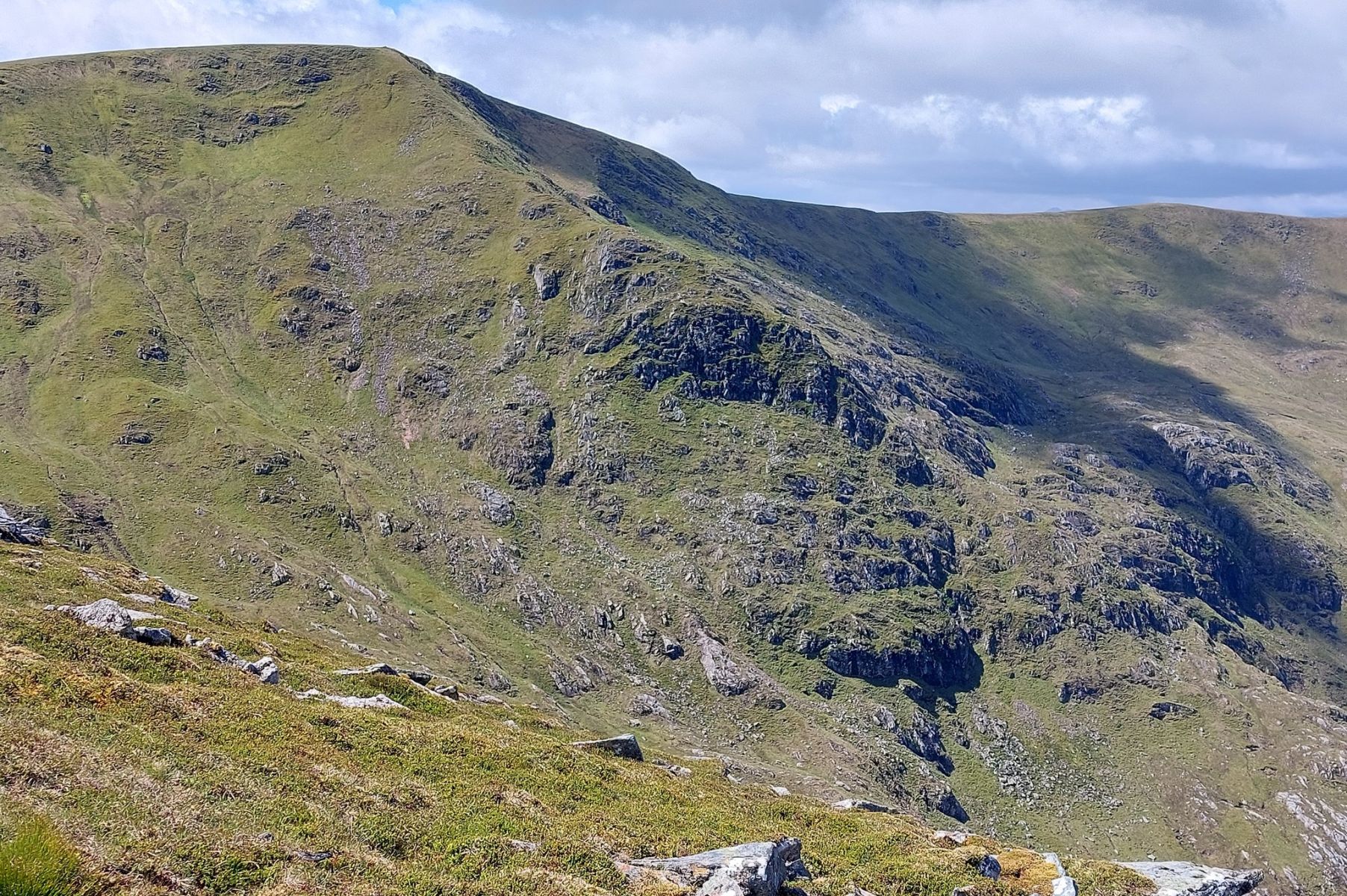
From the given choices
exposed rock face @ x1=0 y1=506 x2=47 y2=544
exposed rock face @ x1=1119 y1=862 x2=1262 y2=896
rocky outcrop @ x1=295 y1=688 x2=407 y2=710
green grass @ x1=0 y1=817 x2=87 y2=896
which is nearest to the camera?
green grass @ x1=0 y1=817 x2=87 y2=896

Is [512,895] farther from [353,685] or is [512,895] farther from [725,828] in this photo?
[353,685]

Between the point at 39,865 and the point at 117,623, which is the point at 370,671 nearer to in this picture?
the point at 117,623

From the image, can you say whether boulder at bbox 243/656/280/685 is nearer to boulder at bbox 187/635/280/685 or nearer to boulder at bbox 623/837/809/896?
boulder at bbox 187/635/280/685

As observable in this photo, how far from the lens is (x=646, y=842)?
118 feet

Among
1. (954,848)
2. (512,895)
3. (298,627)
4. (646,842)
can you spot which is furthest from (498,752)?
(298,627)

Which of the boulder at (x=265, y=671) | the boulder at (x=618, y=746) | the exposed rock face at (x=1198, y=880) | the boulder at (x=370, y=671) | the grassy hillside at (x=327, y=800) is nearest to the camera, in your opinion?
the grassy hillside at (x=327, y=800)

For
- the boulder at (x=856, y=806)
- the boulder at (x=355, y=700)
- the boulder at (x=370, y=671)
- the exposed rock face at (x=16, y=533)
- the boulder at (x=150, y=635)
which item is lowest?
the boulder at (x=856, y=806)

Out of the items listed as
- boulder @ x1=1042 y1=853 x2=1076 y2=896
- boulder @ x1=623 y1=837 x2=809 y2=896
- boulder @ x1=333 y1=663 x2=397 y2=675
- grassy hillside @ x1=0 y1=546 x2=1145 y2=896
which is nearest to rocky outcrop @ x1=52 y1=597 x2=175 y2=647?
grassy hillside @ x1=0 y1=546 x2=1145 y2=896

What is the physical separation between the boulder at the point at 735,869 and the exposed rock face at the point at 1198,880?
54.7ft

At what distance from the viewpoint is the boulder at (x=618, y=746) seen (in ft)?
176

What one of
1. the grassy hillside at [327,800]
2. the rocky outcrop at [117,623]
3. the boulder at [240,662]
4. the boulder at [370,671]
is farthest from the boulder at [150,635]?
the boulder at [370,671]

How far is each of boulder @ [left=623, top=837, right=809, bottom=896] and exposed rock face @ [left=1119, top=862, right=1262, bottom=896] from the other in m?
16.7

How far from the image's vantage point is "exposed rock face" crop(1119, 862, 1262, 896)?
37.5 m

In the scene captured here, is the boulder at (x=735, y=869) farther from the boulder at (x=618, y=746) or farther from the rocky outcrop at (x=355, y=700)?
the rocky outcrop at (x=355, y=700)
